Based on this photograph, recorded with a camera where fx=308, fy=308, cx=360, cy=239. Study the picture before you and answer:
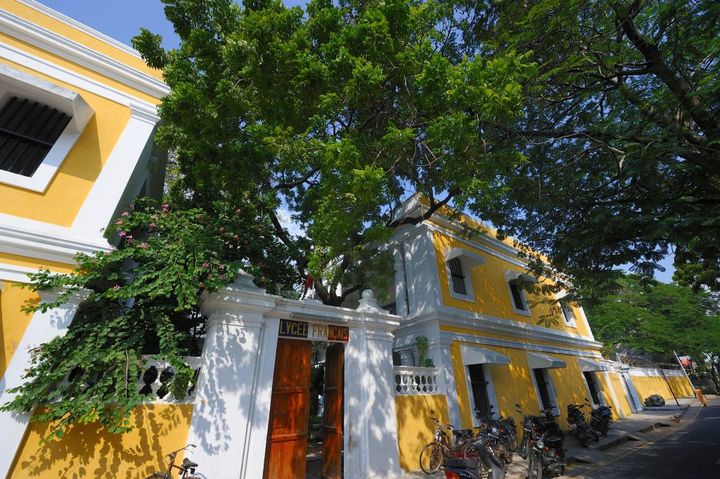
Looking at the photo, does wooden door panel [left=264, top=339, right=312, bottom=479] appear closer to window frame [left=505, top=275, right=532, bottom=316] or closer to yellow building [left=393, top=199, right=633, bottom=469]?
yellow building [left=393, top=199, right=633, bottom=469]

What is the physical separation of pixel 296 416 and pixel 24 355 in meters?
3.82

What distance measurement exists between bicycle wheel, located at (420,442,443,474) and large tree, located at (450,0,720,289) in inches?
203

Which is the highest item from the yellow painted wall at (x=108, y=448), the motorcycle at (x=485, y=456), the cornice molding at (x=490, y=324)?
the cornice molding at (x=490, y=324)

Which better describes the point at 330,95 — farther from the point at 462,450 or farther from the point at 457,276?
the point at 457,276

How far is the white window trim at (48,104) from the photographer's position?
463 centimetres

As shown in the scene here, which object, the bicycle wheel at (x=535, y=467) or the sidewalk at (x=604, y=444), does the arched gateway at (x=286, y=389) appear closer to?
the sidewalk at (x=604, y=444)

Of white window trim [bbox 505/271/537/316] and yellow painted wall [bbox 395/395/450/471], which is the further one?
white window trim [bbox 505/271/537/316]

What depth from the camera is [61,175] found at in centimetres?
493

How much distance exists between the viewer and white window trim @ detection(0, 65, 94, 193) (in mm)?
4629

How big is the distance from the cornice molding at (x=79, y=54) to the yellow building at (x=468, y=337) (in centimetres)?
778

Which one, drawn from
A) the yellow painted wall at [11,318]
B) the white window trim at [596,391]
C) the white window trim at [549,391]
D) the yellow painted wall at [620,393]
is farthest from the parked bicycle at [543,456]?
the yellow painted wall at [620,393]

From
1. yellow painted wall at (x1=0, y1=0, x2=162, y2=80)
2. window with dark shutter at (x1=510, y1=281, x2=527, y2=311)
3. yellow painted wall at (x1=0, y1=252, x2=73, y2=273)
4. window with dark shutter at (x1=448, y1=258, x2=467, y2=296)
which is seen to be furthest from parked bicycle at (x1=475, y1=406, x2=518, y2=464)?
yellow painted wall at (x1=0, y1=0, x2=162, y2=80)

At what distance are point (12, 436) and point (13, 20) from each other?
21.9 feet

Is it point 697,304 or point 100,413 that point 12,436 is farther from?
point 697,304
